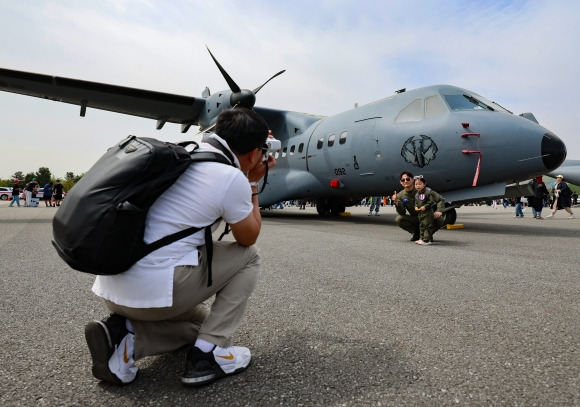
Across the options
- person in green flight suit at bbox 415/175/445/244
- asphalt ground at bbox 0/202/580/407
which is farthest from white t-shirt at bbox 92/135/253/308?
person in green flight suit at bbox 415/175/445/244

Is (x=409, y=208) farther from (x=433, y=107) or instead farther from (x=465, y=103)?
(x=465, y=103)

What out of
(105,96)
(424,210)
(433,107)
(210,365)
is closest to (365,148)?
(433,107)

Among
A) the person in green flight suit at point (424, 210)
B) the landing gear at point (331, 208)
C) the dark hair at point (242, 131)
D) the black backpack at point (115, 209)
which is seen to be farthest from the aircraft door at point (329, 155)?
the black backpack at point (115, 209)

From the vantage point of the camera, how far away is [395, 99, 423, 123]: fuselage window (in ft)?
28.6

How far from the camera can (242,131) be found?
1.88 m

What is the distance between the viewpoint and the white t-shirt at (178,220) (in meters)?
1.61

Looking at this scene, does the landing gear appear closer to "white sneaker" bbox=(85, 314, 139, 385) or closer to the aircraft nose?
the aircraft nose

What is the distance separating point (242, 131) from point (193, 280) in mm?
735

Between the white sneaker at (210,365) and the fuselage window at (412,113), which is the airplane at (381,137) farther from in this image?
the white sneaker at (210,365)

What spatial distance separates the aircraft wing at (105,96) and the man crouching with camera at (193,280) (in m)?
11.4

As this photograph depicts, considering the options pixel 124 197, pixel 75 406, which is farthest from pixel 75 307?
pixel 124 197

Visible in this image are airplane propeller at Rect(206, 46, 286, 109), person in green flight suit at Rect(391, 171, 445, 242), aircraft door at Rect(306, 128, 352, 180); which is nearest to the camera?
person in green flight suit at Rect(391, 171, 445, 242)

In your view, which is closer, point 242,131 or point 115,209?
point 115,209

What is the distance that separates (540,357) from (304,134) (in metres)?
11.1
